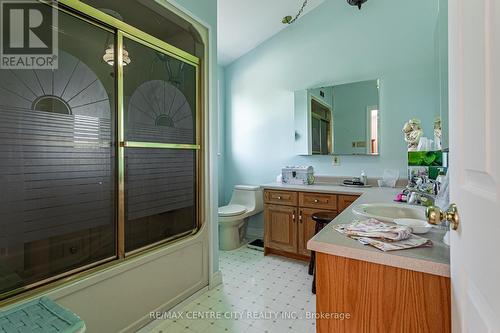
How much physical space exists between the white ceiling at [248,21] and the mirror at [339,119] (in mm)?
902

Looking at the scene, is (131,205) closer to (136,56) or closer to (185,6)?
(136,56)

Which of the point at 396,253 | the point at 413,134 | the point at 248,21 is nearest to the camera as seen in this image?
the point at 396,253

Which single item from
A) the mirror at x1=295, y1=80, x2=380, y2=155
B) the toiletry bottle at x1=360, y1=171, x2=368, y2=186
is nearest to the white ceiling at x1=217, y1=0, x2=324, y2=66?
the mirror at x1=295, y1=80, x2=380, y2=155

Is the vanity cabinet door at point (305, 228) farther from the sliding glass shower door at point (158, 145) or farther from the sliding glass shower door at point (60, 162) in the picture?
the sliding glass shower door at point (60, 162)

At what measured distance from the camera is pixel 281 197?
9.23 ft

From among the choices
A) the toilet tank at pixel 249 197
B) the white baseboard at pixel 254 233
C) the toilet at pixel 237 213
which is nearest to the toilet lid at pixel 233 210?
the toilet at pixel 237 213

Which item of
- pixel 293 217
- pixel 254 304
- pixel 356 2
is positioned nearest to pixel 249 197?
pixel 293 217

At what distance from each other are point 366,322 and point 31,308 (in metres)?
1.39

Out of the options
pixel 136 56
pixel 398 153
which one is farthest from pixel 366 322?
pixel 398 153

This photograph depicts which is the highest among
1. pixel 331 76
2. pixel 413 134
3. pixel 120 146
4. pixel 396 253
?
pixel 331 76

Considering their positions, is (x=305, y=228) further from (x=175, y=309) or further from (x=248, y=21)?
(x=248, y=21)

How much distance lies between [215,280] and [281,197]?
1.09m

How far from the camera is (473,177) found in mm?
561

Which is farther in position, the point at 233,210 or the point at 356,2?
the point at 233,210
